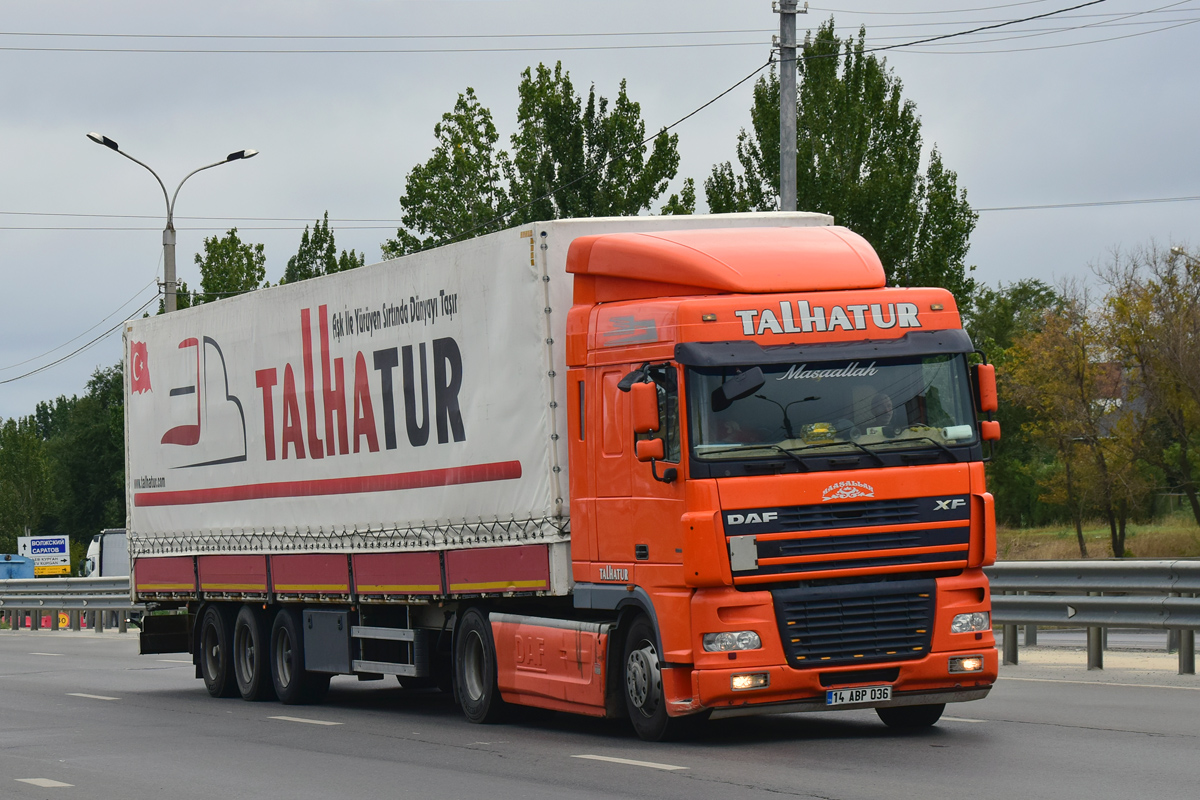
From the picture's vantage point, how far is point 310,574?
53.4ft

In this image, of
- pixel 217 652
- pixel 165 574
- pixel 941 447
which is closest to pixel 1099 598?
pixel 941 447

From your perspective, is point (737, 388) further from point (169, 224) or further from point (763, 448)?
point (169, 224)

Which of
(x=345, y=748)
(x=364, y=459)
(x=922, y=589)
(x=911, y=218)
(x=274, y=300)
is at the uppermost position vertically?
(x=911, y=218)

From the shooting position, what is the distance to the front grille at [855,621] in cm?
1084

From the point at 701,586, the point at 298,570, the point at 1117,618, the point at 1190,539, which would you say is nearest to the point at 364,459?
the point at 298,570

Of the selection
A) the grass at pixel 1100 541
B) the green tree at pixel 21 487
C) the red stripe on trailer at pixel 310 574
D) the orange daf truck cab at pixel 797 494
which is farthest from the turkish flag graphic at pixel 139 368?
the green tree at pixel 21 487

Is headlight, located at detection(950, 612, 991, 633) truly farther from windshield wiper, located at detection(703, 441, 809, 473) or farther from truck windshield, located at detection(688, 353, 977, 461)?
windshield wiper, located at detection(703, 441, 809, 473)

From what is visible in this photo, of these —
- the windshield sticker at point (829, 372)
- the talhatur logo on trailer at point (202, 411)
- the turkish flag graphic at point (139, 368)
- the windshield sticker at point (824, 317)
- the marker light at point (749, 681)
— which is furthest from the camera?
the turkish flag graphic at point (139, 368)

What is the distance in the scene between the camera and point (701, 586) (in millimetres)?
10766

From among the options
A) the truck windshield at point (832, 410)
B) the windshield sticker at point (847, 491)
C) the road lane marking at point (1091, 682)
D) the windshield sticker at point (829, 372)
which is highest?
the windshield sticker at point (829, 372)

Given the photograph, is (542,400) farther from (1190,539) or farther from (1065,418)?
(1065,418)

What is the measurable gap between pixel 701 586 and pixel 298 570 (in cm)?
674

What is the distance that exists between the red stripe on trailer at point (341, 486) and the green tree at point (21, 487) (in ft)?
328

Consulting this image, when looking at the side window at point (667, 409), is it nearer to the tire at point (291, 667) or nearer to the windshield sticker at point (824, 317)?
the windshield sticker at point (824, 317)
